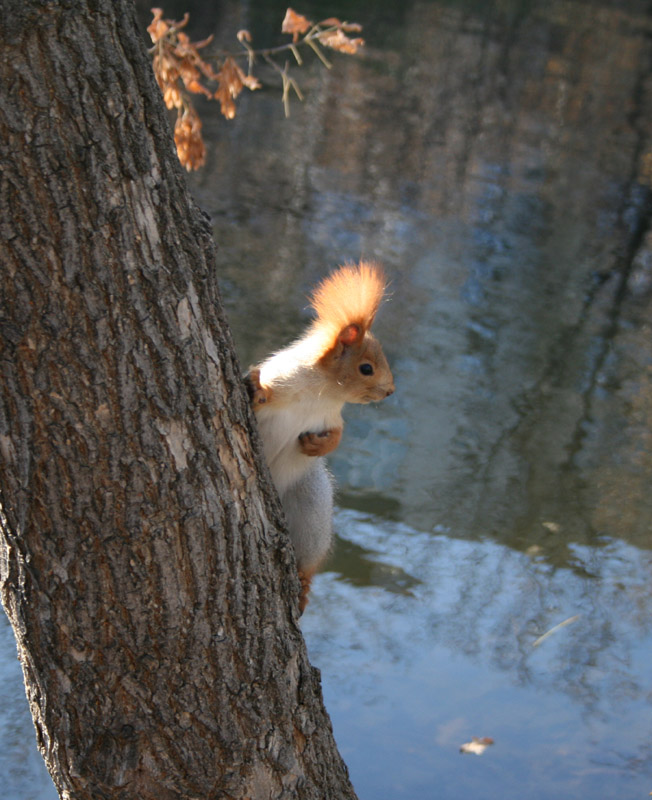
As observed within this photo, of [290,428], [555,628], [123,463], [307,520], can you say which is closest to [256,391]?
[290,428]

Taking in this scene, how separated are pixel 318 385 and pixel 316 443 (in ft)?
0.61

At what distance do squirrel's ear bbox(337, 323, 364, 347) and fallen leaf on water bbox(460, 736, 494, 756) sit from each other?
1.76 m

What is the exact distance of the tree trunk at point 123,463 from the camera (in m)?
1.58

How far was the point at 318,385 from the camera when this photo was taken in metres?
2.86

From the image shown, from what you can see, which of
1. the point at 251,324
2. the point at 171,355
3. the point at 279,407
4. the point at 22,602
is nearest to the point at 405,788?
the point at 279,407

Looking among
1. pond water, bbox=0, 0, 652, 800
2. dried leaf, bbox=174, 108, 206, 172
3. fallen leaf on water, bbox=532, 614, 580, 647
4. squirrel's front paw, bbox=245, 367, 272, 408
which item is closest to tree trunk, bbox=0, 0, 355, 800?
squirrel's front paw, bbox=245, 367, 272, 408

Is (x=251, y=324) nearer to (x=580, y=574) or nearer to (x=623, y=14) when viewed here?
(x=580, y=574)

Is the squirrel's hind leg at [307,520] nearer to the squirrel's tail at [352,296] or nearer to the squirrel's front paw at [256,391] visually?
the squirrel's front paw at [256,391]

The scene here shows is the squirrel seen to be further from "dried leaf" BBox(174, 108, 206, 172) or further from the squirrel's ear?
"dried leaf" BBox(174, 108, 206, 172)

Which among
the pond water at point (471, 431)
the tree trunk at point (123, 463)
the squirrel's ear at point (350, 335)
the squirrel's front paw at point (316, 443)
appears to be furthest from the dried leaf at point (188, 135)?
the tree trunk at point (123, 463)

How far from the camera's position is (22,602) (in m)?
1.83

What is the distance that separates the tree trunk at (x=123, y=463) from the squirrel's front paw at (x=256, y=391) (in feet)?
2.32

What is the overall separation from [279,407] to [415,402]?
10.8 feet

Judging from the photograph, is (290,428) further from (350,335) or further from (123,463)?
(123,463)
